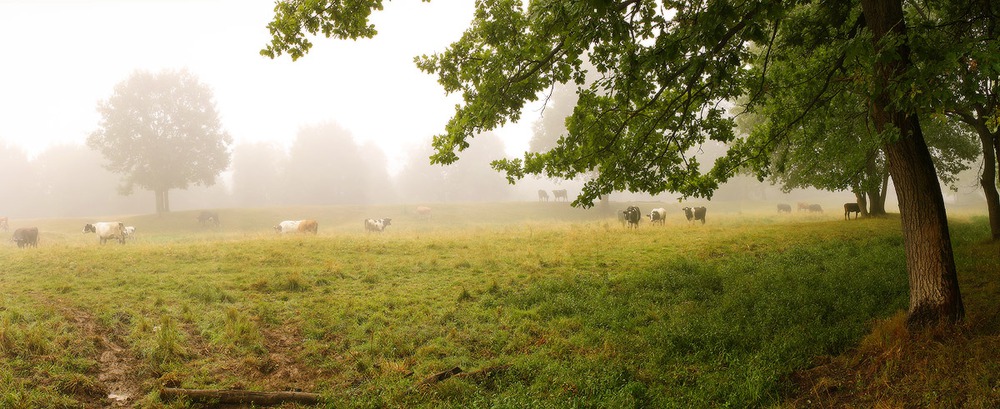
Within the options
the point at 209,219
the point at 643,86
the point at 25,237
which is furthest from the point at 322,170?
the point at 643,86

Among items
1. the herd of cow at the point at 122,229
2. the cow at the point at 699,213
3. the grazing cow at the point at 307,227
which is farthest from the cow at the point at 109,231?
the cow at the point at 699,213

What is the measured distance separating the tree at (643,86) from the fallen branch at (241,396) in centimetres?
417

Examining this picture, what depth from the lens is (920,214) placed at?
6.50 meters

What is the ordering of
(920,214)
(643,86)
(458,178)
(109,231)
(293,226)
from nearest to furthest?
(920,214) → (643,86) → (109,231) → (293,226) → (458,178)

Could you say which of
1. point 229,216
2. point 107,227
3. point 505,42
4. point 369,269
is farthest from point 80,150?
point 505,42

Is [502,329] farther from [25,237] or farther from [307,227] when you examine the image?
[25,237]

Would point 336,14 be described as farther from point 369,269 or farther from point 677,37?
point 369,269

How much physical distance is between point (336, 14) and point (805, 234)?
16.7 m

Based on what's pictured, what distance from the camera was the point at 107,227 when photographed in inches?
907

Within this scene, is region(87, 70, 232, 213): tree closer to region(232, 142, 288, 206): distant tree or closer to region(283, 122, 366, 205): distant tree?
region(283, 122, 366, 205): distant tree

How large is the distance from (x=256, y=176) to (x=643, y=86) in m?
78.1

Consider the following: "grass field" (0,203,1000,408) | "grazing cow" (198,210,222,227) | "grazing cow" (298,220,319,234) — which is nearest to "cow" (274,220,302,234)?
"grazing cow" (298,220,319,234)

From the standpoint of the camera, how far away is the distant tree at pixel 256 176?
72.3 meters

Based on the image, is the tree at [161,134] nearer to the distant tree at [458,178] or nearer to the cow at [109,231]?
the cow at [109,231]
